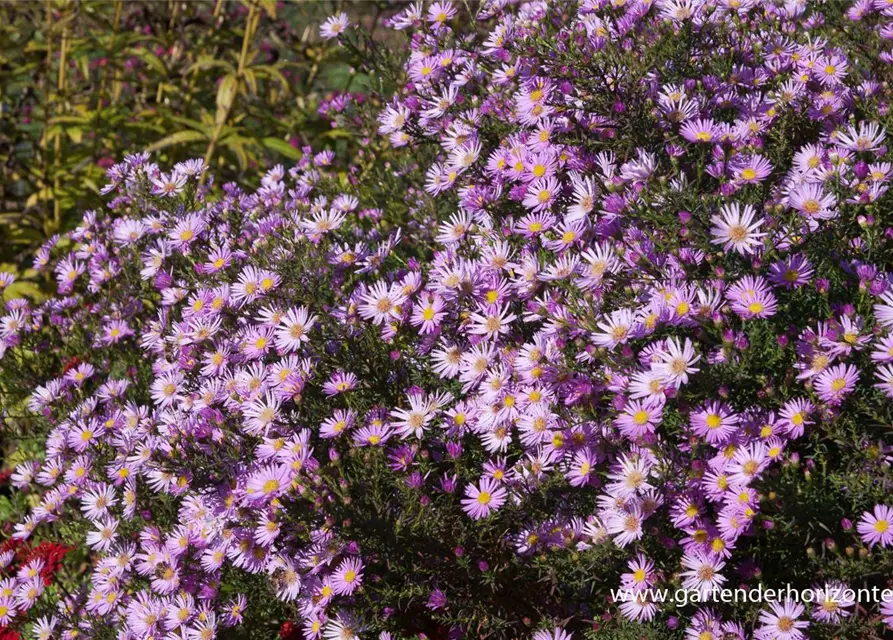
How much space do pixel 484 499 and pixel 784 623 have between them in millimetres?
672

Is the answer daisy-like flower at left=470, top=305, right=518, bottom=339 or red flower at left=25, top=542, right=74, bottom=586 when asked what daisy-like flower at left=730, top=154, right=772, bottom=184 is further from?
red flower at left=25, top=542, right=74, bottom=586

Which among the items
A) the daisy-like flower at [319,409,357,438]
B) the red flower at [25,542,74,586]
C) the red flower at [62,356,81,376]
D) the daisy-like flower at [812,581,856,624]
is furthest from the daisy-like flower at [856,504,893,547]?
the red flower at [62,356,81,376]

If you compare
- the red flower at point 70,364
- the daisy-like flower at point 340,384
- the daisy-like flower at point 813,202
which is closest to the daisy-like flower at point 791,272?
the daisy-like flower at point 813,202

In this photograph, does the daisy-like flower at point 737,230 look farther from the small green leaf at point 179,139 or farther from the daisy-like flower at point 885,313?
the small green leaf at point 179,139

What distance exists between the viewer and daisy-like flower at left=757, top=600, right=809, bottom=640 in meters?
1.75

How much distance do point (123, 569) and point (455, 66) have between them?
1.76 metres

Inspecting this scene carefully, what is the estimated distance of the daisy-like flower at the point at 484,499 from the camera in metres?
2.04

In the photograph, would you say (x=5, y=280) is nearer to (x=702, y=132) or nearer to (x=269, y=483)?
(x=269, y=483)

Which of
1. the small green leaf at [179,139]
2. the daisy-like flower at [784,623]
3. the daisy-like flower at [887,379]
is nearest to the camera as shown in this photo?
the daisy-like flower at [887,379]

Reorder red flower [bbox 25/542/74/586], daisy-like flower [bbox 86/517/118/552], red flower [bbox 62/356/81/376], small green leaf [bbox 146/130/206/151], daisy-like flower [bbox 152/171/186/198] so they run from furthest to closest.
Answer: small green leaf [bbox 146/130/206/151] → red flower [bbox 62/356/81/376] → daisy-like flower [bbox 152/171/186/198] → red flower [bbox 25/542/74/586] → daisy-like flower [bbox 86/517/118/552]

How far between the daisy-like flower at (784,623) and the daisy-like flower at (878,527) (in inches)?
8.0

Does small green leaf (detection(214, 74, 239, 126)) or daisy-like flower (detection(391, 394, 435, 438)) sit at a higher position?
small green leaf (detection(214, 74, 239, 126))

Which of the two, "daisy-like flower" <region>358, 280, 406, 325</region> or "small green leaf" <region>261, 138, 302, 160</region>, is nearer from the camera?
"daisy-like flower" <region>358, 280, 406, 325</region>

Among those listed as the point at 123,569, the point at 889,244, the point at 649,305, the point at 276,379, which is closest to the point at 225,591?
the point at 123,569
